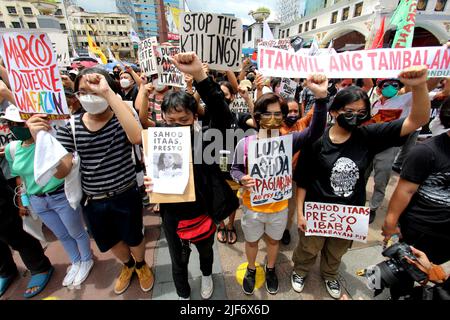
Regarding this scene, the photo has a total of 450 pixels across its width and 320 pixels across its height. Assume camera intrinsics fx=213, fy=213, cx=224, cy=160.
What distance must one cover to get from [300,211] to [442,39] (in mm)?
23960

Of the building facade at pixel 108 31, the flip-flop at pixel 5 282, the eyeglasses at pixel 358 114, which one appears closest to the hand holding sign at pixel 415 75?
the eyeglasses at pixel 358 114

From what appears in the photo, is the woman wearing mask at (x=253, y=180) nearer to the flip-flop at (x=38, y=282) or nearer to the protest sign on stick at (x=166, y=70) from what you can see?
the protest sign on stick at (x=166, y=70)

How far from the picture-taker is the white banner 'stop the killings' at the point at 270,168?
1803 mm

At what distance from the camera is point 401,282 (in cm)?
145

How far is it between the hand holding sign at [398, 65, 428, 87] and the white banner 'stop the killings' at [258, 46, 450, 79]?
0.30 feet

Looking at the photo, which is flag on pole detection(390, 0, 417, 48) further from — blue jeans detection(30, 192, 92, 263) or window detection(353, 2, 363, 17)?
window detection(353, 2, 363, 17)

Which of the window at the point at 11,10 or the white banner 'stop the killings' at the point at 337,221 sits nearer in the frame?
the white banner 'stop the killings' at the point at 337,221

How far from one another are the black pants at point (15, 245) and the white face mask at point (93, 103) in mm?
1585

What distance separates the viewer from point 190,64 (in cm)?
152

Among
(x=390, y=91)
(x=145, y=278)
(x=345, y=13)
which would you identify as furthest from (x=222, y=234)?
(x=345, y=13)

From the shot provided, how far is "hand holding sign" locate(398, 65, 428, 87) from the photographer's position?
1.36 metres

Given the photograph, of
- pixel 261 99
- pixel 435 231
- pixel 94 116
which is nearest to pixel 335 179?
→ pixel 435 231

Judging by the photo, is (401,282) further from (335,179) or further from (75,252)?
(75,252)

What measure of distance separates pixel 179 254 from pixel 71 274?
5.15 feet
